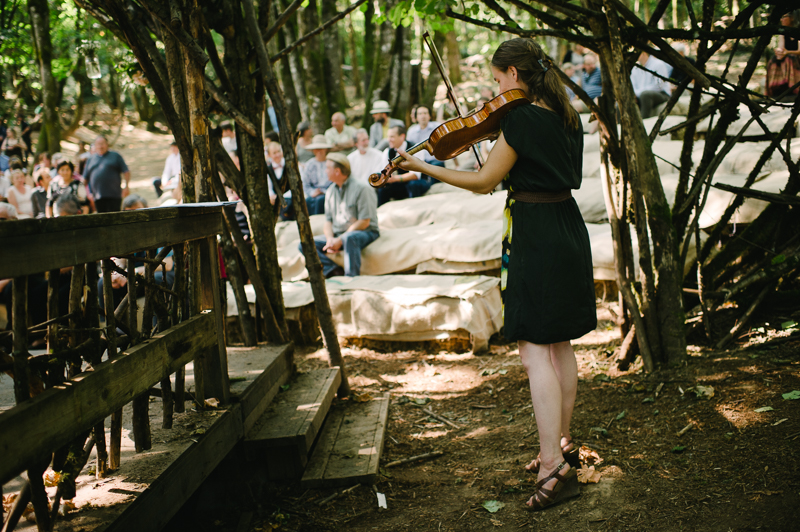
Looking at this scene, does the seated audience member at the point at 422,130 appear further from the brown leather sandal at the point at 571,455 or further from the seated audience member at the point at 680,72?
the brown leather sandal at the point at 571,455

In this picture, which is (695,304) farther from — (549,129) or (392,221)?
(392,221)

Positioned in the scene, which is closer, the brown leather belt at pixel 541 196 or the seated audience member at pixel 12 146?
the brown leather belt at pixel 541 196

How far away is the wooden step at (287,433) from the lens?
315cm

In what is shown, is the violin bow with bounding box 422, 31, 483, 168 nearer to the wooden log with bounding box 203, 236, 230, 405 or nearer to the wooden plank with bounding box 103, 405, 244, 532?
the wooden log with bounding box 203, 236, 230, 405

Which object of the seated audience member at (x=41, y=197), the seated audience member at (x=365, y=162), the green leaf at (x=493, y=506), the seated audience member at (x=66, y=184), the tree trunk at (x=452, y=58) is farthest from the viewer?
the tree trunk at (x=452, y=58)

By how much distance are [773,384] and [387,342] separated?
339cm

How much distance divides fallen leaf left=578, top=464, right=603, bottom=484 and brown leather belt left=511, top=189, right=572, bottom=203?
1.26 meters

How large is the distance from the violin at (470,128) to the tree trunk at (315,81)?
33.8 ft

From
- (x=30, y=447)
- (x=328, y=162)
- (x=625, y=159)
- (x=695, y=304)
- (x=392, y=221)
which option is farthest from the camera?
(x=392, y=221)

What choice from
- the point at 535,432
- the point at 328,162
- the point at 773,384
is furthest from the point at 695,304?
the point at 328,162

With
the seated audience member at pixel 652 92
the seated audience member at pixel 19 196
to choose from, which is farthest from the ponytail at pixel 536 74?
the seated audience member at pixel 19 196

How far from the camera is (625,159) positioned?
153 inches

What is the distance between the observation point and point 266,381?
3.62 meters

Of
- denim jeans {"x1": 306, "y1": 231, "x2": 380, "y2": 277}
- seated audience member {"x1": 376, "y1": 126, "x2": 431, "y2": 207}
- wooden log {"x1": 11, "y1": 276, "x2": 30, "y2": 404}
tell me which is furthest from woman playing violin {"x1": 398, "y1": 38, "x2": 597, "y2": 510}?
seated audience member {"x1": 376, "y1": 126, "x2": 431, "y2": 207}
